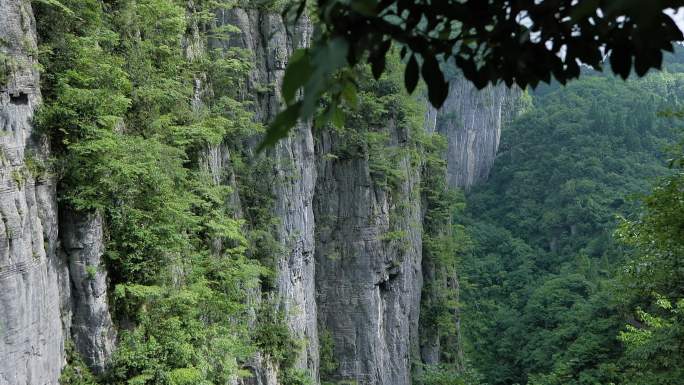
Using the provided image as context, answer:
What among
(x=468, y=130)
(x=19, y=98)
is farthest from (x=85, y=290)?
(x=468, y=130)

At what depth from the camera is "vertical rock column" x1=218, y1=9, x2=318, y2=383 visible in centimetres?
1552

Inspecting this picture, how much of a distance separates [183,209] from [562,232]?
42.4 m

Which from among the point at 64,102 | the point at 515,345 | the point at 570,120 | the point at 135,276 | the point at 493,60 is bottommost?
the point at 515,345

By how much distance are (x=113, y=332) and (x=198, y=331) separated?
1.29 metres

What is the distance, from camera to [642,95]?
195 ft

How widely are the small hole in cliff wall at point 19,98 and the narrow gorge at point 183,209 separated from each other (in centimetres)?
2

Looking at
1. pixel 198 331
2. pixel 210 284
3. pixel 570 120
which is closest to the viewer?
pixel 198 331

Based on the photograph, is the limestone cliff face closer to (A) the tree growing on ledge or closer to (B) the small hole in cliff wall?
(B) the small hole in cliff wall

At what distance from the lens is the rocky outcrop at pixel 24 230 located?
6828 millimetres

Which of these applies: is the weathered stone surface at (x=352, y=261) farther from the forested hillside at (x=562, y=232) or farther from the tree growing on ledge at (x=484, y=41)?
the tree growing on ledge at (x=484, y=41)

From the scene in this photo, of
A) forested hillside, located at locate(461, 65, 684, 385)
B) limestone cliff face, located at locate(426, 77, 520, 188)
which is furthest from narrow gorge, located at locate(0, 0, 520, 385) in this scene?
limestone cliff face, located at locate(426, 77, 520, 188)

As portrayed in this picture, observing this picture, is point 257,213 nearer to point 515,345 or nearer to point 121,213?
point 121,213

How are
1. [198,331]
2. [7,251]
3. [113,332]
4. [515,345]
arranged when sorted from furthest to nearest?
[515,345] → [198,331] → [113,332] → [7,251]

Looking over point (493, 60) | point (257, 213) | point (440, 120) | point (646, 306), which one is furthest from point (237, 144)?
point (440, 120)
